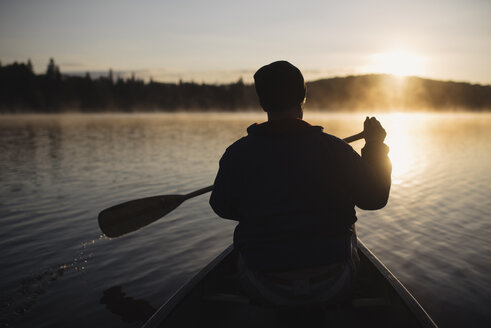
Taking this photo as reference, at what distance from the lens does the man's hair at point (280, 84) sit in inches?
86.9

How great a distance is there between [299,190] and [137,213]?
9.75ft

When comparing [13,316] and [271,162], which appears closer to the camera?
[271,162]

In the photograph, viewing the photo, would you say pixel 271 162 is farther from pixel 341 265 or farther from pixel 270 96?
pixel 341 265

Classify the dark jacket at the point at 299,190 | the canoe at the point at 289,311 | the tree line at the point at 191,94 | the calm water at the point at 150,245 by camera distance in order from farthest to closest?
the tree line at the point at 191,94, the calm water at the point at 150,245, the canoe at the point at 289,311, the dark jacket at the point at 299,190

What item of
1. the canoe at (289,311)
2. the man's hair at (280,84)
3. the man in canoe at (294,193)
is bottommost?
the canoe at (289,311)

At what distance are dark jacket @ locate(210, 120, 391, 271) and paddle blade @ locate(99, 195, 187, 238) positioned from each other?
98.0 inches

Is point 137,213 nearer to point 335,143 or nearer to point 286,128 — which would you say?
point 286,128

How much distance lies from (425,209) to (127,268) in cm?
792

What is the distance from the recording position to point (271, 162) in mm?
2045

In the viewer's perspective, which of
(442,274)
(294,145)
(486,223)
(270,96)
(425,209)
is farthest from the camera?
(425,209)

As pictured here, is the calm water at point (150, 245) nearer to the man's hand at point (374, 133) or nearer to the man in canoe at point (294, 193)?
the man in canoe at point (294, 193)

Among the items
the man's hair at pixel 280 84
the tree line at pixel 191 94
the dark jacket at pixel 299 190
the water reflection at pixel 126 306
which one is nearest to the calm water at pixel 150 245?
the water reflection at pixel 126 306

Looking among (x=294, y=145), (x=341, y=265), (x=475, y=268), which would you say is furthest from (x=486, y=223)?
(x=294, y=145)

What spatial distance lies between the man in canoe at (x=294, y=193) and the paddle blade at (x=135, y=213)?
2.33 metres
